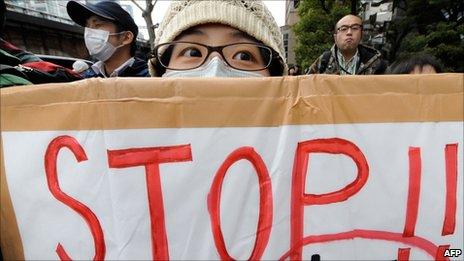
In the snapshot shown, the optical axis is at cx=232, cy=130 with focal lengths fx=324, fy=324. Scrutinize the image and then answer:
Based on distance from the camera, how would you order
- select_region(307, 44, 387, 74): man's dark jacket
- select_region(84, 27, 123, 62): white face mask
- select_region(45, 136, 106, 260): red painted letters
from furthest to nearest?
select_region(307, 44, 387, 74): man's dark jacket < select_region(84, 27, 123, 62): white face mask < select_region(45, 136, 106, 260): red painted letters

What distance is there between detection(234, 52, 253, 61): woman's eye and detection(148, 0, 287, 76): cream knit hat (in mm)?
67

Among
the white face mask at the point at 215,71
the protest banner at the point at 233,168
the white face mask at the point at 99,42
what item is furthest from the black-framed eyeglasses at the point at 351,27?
the protest banner at the point at 233,168

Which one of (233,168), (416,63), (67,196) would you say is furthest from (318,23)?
(67,196)

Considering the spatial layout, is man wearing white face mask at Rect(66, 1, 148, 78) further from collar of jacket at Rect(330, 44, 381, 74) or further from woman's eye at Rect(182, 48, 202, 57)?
collar of jacket at Rect(330, 44, 381, 74)

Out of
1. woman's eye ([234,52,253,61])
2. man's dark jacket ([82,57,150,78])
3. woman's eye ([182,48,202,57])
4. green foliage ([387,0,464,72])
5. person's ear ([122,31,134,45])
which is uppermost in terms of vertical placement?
green foliage ([387,0,464,72])

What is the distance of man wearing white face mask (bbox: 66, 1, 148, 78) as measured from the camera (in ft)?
7.52

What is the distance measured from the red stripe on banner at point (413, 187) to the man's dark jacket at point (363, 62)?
218cm

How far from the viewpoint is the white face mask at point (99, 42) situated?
2.33 m

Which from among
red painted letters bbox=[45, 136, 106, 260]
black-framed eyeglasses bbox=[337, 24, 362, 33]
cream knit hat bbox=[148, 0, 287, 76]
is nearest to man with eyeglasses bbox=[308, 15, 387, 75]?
black-framed eyeglasses bbox=[337, 24, 362, 33]

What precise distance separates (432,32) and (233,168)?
8.56m

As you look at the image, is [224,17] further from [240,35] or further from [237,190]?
[237,190]

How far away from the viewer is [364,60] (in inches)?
112

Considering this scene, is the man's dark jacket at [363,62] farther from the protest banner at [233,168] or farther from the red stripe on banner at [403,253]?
the red stripe on banner at [403,253]

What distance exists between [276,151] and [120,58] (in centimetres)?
202
